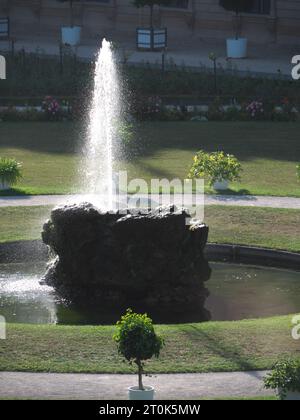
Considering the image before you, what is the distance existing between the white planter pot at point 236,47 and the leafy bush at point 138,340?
104 ft

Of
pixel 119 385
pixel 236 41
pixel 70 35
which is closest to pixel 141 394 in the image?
pixel 119 385

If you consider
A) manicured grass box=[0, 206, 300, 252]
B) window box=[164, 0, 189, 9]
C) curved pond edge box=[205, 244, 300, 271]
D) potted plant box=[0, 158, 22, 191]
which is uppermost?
window box=[164, 0, 189, 9]

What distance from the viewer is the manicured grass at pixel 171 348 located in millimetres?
Result: 18609

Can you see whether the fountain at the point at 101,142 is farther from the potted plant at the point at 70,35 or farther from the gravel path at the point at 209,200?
the potted plant at the point at 70,35

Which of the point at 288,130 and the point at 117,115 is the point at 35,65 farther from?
the point at 288,130

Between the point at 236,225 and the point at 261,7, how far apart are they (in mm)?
24341

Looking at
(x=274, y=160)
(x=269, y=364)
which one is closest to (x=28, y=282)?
(x=269, y=364)

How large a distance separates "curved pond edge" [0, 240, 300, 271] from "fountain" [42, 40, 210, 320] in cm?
275

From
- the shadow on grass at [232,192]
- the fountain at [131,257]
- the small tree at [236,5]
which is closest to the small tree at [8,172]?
the shadow on grass at [232,192]

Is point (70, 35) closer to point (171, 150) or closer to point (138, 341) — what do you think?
point (171, 150)

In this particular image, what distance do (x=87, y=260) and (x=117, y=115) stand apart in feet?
53.8

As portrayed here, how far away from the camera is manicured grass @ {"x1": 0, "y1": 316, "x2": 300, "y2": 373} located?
1861 cm

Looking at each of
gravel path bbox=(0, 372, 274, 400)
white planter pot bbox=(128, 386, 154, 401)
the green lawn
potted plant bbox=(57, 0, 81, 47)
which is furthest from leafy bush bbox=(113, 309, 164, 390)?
potted plant bbox=(57, 0, 81, 47)

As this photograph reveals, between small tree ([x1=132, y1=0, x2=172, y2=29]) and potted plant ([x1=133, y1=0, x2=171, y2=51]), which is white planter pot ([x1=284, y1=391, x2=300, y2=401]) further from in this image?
potted plant ([x1=133, y1=0, x2=171, y2=51])
